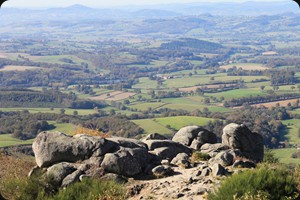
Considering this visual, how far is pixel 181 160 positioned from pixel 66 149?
4382 millimetres

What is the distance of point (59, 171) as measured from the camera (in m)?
13.7

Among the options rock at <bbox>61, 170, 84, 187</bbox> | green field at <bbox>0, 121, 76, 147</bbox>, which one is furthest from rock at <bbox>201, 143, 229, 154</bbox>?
green field at <bbox>0, 121, 76, 147</bbox>

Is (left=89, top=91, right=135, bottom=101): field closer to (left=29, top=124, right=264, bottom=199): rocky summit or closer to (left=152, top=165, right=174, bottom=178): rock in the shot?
(left=29, top=124, right=264, bottom=199): rocky summit

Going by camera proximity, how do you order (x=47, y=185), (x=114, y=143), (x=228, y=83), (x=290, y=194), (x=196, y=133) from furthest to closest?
(x=228, y=83), (x=196, y=133), (x=114, y=143), (x=47, y=185), (x=290, y=194)

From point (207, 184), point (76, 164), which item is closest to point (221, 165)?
point (207, 184)

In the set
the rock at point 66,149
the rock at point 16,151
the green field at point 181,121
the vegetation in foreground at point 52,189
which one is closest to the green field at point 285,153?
the green field at point 181,121

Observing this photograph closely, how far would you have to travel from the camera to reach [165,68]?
192250mm

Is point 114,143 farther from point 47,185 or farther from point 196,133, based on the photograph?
point 196,133

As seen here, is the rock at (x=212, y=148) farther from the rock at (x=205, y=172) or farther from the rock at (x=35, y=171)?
the rock at (x=35, y=171)

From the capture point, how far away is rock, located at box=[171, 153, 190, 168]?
16.0m

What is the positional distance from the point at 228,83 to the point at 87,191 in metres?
126

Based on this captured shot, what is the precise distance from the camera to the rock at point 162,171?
48.6 feet

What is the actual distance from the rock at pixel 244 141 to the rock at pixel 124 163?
578 centimetres

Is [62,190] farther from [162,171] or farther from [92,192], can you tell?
[162,171]
